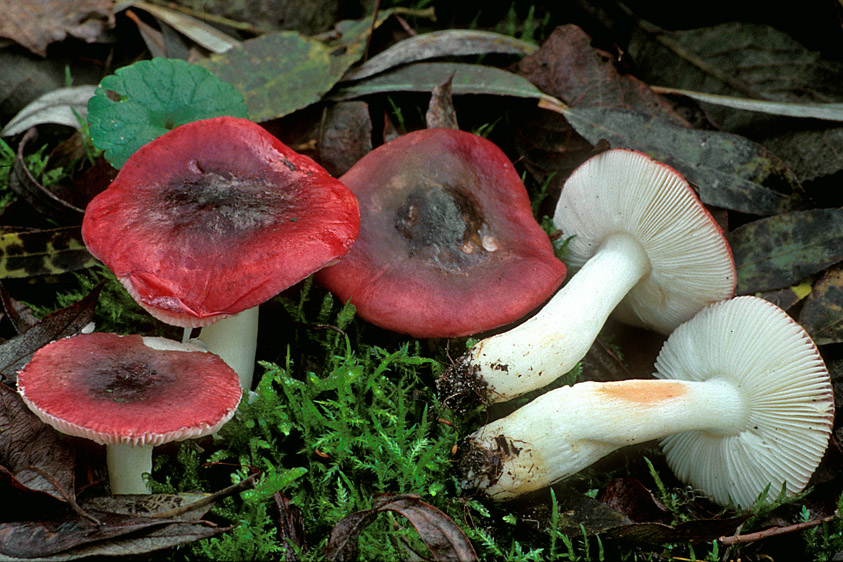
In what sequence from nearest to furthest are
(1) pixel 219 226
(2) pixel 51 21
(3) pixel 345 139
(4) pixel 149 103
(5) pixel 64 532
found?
(5) pixel 64 532
(1) pixel 219 226
(4) pixel 149 103
(3) pixel 345 139
(2) pixel 51 21

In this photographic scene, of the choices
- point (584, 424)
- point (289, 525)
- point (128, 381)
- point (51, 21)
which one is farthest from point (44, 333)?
point (51, 21)

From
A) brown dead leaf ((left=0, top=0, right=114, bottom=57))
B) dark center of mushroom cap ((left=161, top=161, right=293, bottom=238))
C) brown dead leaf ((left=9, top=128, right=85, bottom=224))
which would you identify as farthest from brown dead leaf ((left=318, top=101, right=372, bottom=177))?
brown dead leaf ((left=0, top=0, right=114, bottom=57))

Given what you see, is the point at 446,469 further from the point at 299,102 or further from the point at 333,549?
the point at 299,102

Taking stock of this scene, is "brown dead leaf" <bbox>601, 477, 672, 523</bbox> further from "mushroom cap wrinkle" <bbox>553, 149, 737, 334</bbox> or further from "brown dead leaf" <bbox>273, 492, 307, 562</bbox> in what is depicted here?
"brown dead leaf" <bbox>273, 492, 307, 562</bbox>

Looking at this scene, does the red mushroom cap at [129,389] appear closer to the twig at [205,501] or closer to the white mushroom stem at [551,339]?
the twig at [205,501]

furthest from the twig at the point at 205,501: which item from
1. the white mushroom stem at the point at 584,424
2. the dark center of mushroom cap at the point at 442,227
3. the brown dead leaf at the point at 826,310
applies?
the brown dead leaf at the point at 826,310

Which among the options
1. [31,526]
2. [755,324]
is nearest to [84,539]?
[31,526]

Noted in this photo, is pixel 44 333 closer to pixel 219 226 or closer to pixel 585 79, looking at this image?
pixel 219 226
